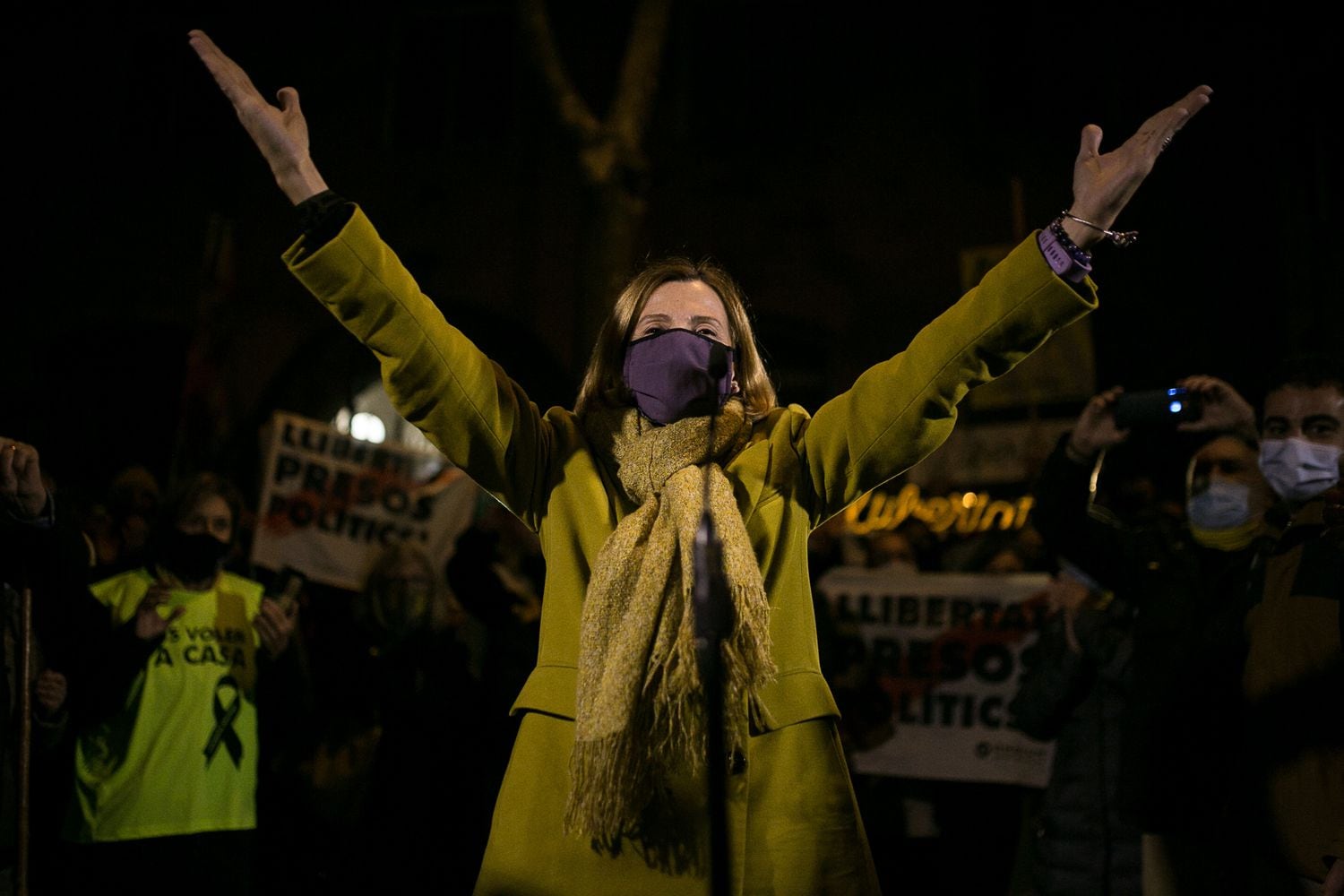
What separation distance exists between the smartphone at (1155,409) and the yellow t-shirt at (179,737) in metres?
3.32

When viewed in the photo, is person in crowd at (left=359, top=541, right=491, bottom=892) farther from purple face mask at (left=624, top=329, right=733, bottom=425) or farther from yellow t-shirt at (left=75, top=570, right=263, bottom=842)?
purple face mask at (left=624, top=329, right=733, bottom=425)

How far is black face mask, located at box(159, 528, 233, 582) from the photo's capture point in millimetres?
5051

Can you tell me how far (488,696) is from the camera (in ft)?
17.9

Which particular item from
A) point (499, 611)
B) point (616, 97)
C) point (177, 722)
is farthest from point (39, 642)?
point (616, 97)

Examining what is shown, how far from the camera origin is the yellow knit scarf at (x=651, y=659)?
2303mm

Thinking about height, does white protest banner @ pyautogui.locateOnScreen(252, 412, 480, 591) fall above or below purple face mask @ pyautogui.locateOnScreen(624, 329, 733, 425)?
above

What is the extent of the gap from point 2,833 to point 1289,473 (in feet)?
13.6

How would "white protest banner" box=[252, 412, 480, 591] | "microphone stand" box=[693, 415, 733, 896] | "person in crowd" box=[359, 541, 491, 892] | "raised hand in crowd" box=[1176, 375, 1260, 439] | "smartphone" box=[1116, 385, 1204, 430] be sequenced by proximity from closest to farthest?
"microphone stand" box=[693, 415, 733, 896]
"smartphone" box=[1116, 385, 1204, 430]
"raised hand in crowd" box=[1176, 375, 1260, 439]
"person in crowd" box=[359, 541, 491, 892]
"white protest banner" box=[252, 412, 480, 591]

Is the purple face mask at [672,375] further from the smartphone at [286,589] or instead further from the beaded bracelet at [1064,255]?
the smartphone at [286,589]

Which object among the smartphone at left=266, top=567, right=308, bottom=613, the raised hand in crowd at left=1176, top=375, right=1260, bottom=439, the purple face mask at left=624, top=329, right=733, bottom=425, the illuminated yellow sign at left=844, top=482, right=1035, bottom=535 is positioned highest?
the illuminated yellow sign at left=844, top=482, right=1035, bottom=535

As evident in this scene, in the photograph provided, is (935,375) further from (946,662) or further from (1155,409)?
(946,662)

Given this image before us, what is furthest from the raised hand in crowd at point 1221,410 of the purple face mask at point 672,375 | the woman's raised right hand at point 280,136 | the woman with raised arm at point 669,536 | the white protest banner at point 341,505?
the white protest banner at point 341,505

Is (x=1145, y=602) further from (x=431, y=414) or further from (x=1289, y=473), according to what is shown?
(x=431, y=414)

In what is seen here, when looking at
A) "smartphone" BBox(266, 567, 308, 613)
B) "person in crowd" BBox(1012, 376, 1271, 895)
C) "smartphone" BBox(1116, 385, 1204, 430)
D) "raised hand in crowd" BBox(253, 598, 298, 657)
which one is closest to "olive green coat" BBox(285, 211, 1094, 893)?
"smartphone" BBox(1116, 385, 1204, 430)
